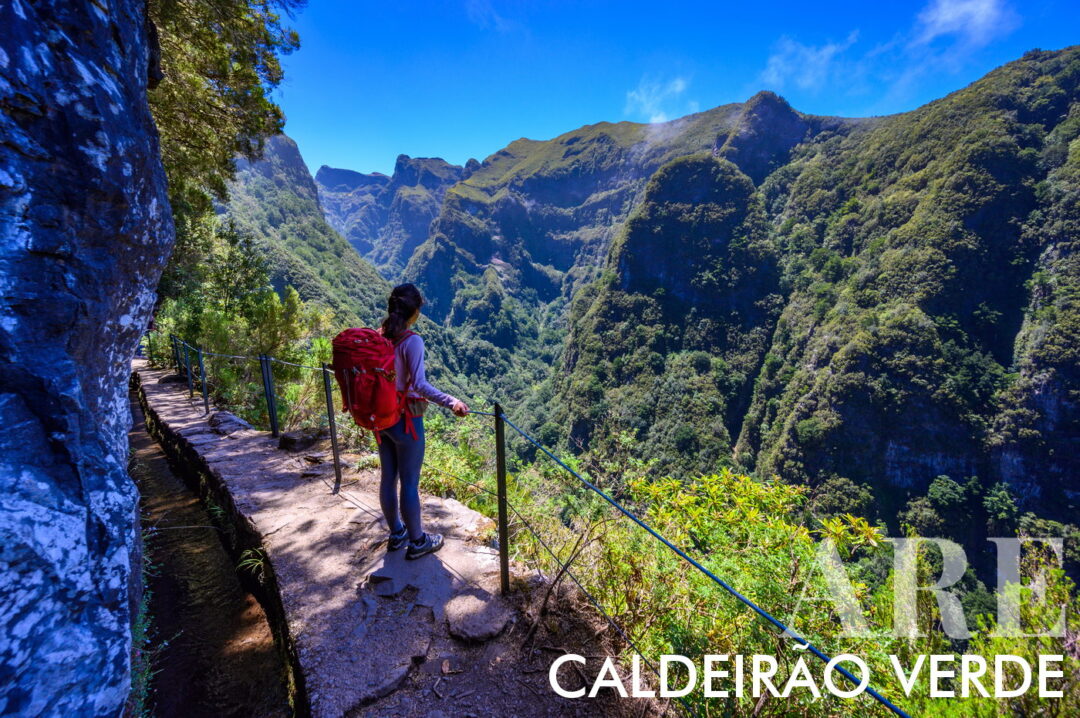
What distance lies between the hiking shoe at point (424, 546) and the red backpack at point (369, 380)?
2.74 feet

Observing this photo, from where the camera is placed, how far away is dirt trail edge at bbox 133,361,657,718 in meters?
1.70

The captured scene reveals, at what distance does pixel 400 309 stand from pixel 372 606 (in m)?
1.61

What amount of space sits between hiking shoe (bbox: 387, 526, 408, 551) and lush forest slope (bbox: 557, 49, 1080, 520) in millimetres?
24585

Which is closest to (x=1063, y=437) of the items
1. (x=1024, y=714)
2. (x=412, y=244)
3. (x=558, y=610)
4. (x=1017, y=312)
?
(x=1017, y=312)

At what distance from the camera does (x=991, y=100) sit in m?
48.0

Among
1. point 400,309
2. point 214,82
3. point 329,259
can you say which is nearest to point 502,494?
point 400,309

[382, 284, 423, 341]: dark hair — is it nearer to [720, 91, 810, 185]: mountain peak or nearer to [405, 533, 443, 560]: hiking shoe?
[405, 533, 443, 560]: hiking shoe

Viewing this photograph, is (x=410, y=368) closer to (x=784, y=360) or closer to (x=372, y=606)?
(x=372, y=606)

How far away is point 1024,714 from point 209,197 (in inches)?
489

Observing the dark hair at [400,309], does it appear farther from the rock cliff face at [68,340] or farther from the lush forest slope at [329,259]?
the lush forest slope at [329,259]

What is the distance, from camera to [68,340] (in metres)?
1.44

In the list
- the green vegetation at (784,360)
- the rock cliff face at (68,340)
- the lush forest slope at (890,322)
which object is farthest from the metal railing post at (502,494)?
the lush forest slope at (890,322)

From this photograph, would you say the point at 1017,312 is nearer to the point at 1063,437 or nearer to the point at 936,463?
the point at 1063,437

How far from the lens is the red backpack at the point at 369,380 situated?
2092 mm
